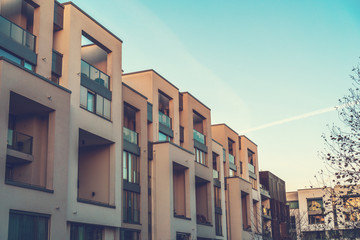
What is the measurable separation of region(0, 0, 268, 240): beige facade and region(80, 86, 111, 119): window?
0.07 metres

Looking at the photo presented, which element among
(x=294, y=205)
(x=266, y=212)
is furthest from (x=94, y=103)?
(x=294, y=205)

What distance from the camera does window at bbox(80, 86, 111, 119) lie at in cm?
3177

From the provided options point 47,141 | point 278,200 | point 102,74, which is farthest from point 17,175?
point 278,200

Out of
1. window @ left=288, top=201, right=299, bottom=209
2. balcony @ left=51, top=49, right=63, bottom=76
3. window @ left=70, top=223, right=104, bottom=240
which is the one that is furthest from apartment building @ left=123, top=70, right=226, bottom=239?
window @ left=288, top=201, right=299, bottom=209

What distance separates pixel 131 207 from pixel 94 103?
829 centimetres

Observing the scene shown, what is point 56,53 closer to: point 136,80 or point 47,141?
point 47,141

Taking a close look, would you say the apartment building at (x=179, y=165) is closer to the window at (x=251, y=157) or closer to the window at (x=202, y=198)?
the window at (x=202, y=198)

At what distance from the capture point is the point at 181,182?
4416 centimetres

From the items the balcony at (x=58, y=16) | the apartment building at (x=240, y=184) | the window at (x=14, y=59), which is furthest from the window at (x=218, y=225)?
the window at (x=14, y=59)

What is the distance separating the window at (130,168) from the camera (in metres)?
36.1

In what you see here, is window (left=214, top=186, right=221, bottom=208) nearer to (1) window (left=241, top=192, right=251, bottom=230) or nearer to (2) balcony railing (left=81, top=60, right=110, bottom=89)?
(1) window (left=241, top=192, right=251, bottom=230)

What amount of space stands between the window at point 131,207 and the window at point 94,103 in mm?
6092

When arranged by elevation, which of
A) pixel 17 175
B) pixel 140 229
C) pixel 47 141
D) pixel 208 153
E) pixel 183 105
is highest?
pixel 183 105

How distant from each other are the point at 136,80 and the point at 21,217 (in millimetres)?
21017
